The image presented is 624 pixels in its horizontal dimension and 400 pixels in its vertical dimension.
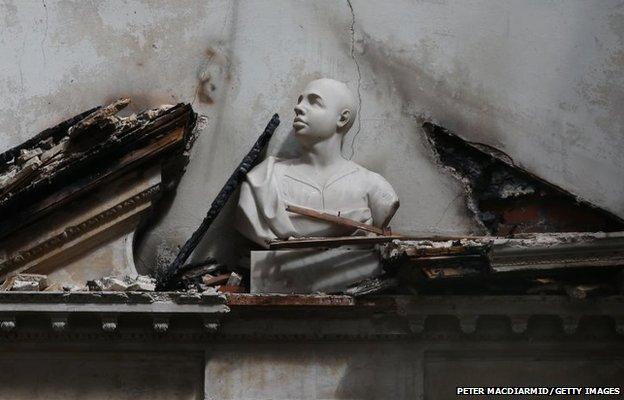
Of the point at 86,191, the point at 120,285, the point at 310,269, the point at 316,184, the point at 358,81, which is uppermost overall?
the point at 358,81

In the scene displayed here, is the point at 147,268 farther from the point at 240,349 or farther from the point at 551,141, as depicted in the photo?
the point at 551,141

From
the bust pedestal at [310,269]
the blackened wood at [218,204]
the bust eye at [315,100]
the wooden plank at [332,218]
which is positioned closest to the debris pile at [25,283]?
the blackened wood at [218,204]

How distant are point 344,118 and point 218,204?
2.98 feet

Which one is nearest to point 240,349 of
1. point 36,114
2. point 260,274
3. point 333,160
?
point 260,274

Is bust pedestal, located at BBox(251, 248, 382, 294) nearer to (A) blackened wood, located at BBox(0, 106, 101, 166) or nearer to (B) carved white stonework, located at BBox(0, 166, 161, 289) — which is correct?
(B) carved white stonework, located at BBox(0, 166, 161, 289)

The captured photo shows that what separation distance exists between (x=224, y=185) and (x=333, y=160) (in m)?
0.67

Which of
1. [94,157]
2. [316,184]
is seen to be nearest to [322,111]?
[316,184]

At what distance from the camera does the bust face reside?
1143 cm

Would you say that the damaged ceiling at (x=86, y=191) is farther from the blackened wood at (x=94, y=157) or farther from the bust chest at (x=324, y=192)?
the bust chest at (x=324, y=192)

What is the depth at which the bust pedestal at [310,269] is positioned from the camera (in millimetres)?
11047

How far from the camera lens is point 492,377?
11039mm

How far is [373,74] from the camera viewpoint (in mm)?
11961

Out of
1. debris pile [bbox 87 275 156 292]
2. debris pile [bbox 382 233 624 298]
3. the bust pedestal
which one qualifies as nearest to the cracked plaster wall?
the bust pedestal

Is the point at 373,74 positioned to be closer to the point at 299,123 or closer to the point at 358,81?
the point at 358,81
